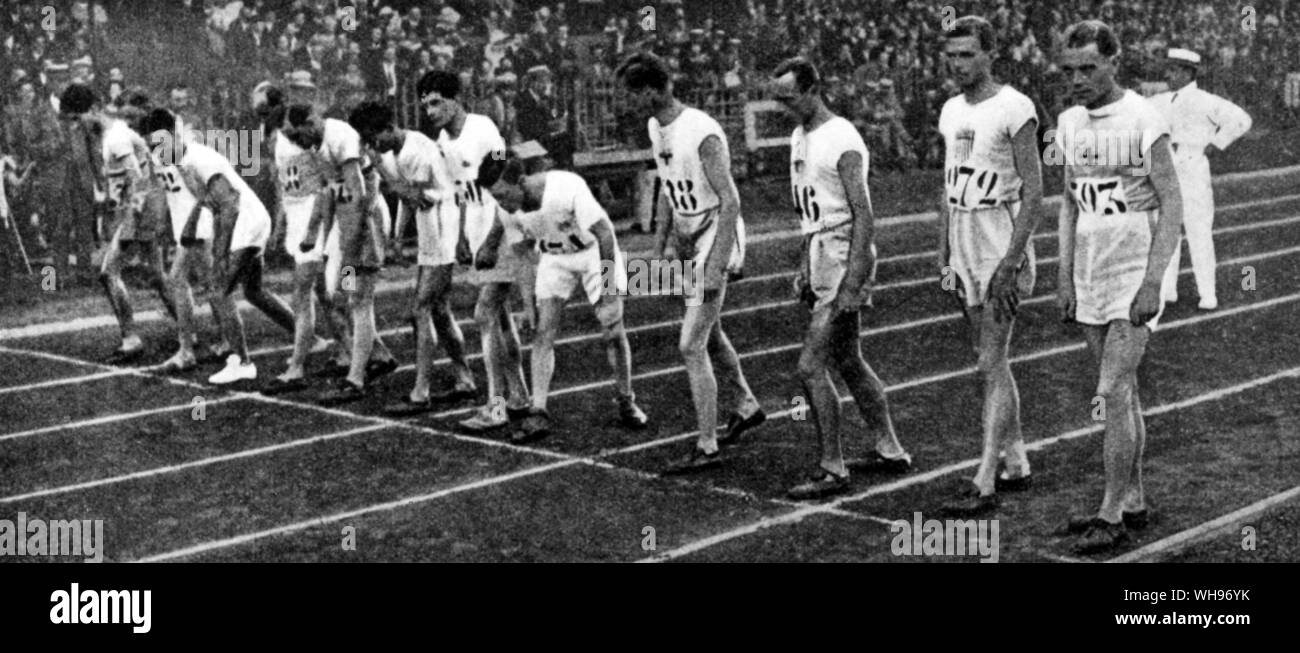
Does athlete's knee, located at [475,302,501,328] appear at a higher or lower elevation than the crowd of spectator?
lower

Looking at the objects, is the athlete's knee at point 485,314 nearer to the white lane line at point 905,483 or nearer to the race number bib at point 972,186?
the white lane line at point 905,483

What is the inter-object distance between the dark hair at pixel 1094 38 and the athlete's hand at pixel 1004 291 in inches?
42.7

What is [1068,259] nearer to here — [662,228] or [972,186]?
[972,186]

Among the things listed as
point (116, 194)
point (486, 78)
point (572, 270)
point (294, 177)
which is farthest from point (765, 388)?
point (486, 78)

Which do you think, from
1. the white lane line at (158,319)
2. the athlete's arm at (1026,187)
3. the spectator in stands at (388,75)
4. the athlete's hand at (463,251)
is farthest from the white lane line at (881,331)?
the spectator in stands at (388,75)

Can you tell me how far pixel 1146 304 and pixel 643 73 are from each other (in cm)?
296

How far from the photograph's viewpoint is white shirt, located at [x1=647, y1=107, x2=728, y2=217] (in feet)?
29.9

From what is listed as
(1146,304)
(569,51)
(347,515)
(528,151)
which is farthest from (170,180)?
(569,51)

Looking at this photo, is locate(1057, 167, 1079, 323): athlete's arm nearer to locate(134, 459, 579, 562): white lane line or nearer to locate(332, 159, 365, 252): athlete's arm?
locate(134, 459, 579, 562): white lane line

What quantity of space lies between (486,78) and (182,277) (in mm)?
7730

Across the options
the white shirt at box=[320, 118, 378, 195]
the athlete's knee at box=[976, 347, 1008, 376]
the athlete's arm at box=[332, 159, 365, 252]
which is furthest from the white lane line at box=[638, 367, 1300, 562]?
the white shirt at box=[320, 118, 378, 195]

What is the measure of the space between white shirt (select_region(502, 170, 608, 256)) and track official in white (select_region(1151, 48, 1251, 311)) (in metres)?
5.69

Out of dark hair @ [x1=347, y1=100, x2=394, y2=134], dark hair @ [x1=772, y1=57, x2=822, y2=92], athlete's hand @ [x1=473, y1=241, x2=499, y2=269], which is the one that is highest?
dark hair @ [x1=772, y1=57, x2=822, y2=92]

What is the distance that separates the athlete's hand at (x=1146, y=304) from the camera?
7.28 m
